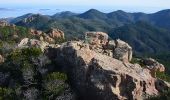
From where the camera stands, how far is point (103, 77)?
46.5 meters

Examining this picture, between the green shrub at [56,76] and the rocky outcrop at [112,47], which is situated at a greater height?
the green shrub at [56,76]

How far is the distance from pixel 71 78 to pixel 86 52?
12.4ft

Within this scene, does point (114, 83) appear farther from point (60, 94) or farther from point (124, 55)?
point (124, 55)

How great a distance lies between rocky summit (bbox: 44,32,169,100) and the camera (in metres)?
46.0

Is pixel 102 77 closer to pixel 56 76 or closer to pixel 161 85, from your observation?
pixel 56 76

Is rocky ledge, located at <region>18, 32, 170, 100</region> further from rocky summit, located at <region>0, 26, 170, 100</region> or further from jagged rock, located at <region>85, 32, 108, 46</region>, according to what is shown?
jagged rock, located at <region>85, 32, 108, 46</region>

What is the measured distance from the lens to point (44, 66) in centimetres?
5412

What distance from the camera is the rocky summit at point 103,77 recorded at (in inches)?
1811

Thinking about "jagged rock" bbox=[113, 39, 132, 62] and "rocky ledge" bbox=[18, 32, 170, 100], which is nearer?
"rocky ledge" bbox=[18, 32, 170, 100]

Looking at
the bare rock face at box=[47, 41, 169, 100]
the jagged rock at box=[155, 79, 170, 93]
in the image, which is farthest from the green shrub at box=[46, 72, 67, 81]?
the jagged rock at box=[155, 79, 170, 93]

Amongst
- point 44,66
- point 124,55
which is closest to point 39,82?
point 44,66

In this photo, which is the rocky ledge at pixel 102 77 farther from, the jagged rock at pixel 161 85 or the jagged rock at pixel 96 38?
the jagged rock at pixel 96 38

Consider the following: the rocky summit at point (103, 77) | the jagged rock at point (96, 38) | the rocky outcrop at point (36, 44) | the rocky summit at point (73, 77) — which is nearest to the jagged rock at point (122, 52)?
the jagged rock at point (96, 38)

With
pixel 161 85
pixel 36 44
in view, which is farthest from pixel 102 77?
pixel 36 44
